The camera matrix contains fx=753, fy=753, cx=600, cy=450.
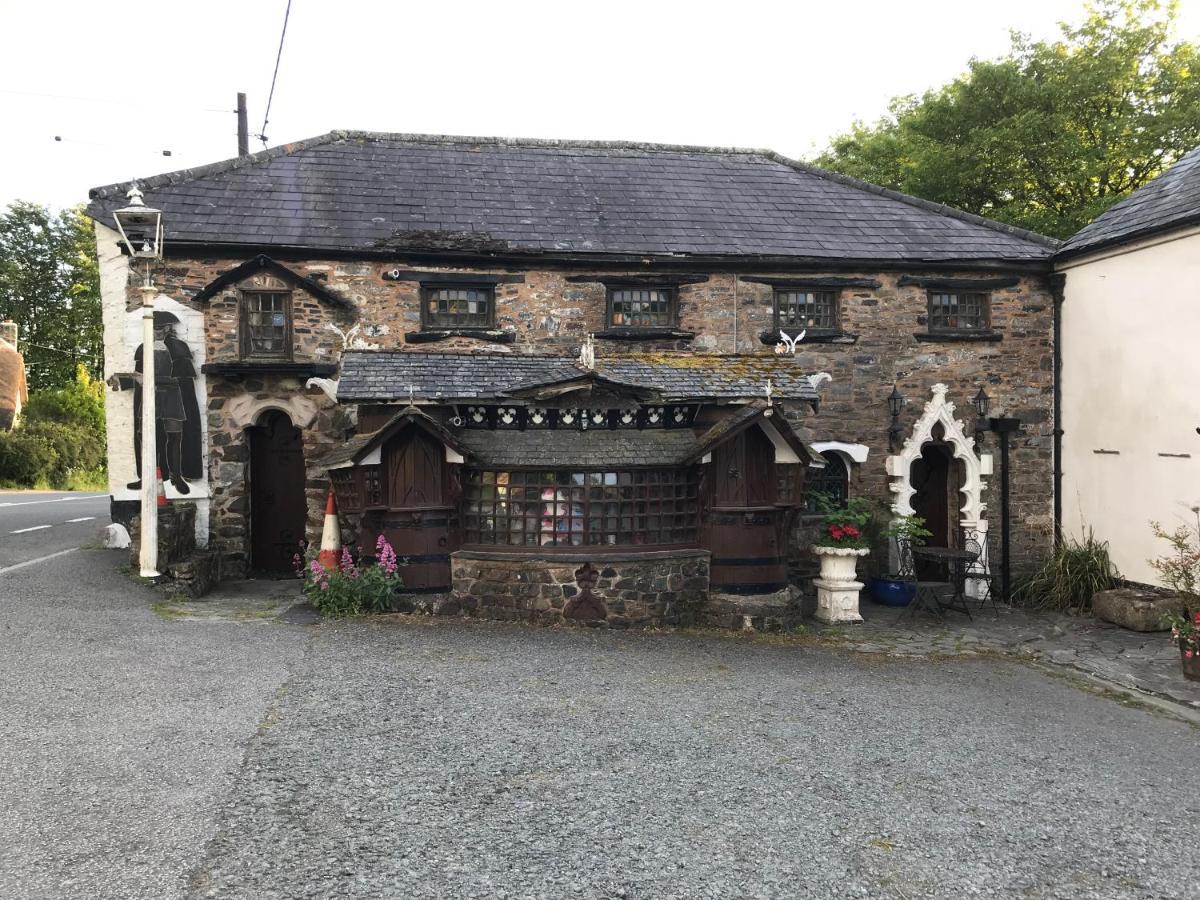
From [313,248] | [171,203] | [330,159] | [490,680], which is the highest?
[330,159]

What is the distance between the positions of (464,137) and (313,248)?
16.2ft

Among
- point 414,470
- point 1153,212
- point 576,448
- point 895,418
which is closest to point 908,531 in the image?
point 895,418

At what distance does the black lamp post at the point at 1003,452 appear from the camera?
13.0 metres

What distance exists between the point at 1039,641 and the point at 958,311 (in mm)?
5979

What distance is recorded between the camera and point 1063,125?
17750mm

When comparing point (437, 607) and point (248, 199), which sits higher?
point (248, 199)

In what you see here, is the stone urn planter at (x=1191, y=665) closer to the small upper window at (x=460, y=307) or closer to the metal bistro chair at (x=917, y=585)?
the metal bistro chair at (x=917, y=585)

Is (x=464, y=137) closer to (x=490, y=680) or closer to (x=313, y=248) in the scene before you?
(x=313, y=248)

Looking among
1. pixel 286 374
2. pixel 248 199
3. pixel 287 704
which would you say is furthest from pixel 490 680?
pixel 248 199

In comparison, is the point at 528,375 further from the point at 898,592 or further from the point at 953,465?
Answer: the point at 953,465

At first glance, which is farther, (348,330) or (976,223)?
(976,223)

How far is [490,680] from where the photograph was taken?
277 inches

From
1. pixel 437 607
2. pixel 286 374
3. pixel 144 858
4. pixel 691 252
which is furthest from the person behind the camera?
pixel 691 252

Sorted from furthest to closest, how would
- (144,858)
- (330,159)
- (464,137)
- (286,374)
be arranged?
(464,137), (330,159), (286,374), (144,858)
